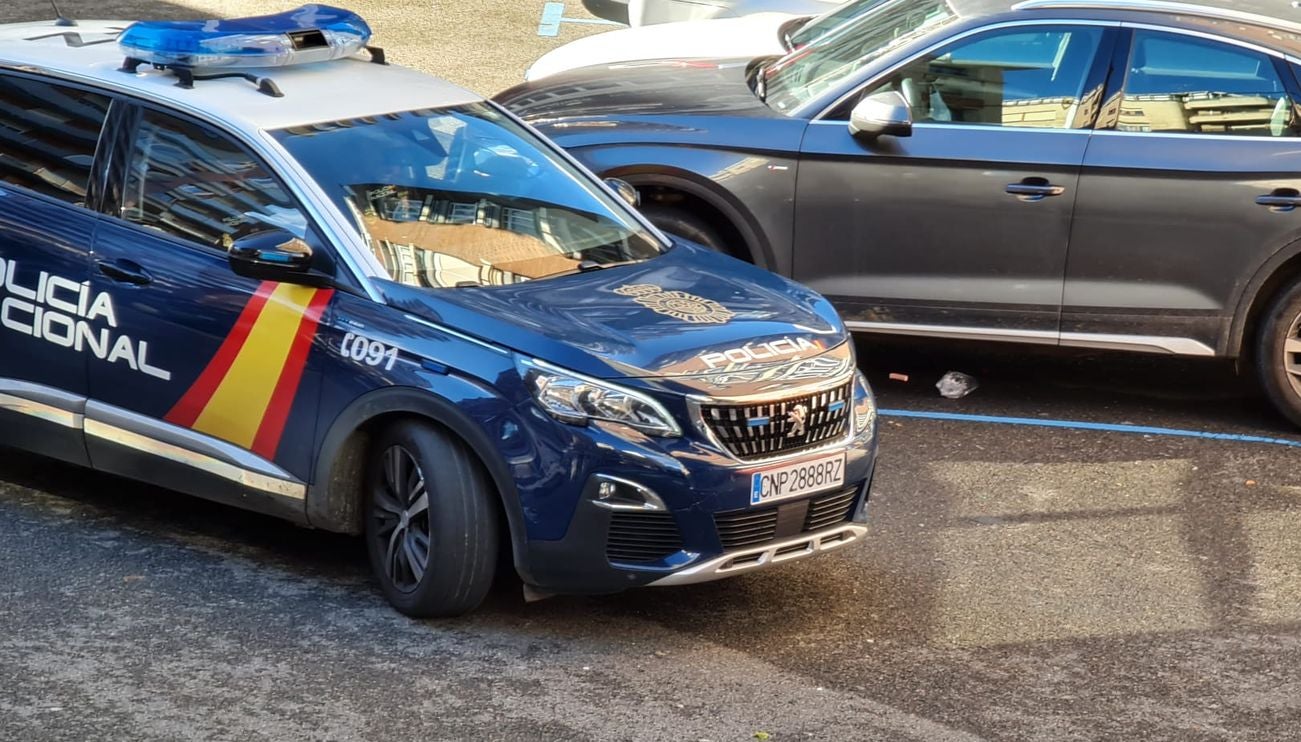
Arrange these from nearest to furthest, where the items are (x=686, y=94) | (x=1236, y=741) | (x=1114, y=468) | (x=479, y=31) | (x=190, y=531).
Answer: (x=1236, y=741)
(x=190, y=531)
(x=1114, y=468)
(x=686, y=94)
(x=479, y=31)

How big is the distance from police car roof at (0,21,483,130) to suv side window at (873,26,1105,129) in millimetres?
2346

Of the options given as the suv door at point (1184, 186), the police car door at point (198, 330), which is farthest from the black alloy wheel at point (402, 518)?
the suv door at point (1184, 186)

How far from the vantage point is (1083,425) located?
27.6 ft

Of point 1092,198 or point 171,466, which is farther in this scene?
point 1092,198

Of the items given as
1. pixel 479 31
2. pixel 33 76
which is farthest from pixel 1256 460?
pixel 479 31

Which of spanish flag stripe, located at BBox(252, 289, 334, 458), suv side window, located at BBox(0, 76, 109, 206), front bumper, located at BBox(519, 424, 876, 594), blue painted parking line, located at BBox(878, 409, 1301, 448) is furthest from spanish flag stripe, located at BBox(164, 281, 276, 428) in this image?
blue painted parking line, located at BBox(878, 409, 1301, 448)

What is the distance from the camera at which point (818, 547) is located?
19.3 feet

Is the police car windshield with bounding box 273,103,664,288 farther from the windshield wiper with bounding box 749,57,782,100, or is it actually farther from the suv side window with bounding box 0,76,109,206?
the windshield wiper with bounding box 749,57,782,100

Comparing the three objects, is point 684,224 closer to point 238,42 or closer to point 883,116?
point 883,116

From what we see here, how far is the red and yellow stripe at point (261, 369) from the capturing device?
5.91 meters

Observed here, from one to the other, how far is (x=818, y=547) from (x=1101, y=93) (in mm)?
3208

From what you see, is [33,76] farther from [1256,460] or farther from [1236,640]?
[1256,460]

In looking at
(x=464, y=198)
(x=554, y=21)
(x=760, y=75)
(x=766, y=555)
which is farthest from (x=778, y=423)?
(x=554, y=21)

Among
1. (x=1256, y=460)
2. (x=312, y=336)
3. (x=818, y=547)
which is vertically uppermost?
(x=312, y=336)
